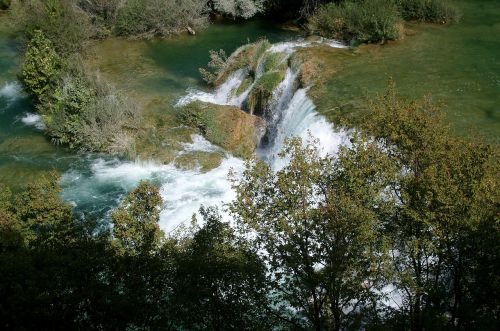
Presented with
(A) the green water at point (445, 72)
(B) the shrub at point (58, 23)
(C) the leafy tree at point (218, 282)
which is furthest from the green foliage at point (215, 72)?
(C) the leafy tree at point (218, 282)

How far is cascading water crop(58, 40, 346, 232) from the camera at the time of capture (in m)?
25.2

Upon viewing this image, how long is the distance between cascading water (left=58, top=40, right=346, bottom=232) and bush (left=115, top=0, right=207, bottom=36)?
1551 centimetres

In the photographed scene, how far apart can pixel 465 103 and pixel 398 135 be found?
1277cm

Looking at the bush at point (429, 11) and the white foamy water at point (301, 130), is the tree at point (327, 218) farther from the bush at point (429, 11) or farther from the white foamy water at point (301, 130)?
the bush at point (429, 11)

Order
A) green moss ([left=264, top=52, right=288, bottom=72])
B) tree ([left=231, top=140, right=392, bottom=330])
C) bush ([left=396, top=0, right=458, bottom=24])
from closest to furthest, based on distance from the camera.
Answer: tree ([left=231, top=140, right=392, bottom=330]) < green moss ([left=264, top=52, right=288, bottom=72]) < bush ([left=396, top=0, right=458, bottom=24])

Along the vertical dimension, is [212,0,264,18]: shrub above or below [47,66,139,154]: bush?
above

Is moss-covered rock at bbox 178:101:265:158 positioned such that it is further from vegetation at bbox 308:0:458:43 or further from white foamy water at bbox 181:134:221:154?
vegetation at bbox 308:0:458:43

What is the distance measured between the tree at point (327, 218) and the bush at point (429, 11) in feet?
88.4

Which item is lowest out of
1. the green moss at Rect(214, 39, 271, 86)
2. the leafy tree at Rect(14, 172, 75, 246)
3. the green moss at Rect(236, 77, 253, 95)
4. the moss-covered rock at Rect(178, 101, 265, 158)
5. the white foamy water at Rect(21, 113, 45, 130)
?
the white foamy water at Rect(21, 113, 45, 130)

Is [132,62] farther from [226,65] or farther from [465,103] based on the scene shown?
[465,103]

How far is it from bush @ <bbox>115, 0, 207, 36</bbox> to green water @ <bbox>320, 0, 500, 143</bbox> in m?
16.4

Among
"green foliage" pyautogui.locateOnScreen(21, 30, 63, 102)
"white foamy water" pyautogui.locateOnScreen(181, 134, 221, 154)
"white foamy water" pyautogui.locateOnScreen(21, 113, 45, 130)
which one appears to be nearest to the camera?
"white foamy water" pyautogui.locateOnScreen(181, 134, 221, 154)

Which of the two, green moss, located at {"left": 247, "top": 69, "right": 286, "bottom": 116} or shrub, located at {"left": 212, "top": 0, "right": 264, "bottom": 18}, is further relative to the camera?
shrub, located at {"left": 212, "top": 0, "right": 264, "bottom": 18}

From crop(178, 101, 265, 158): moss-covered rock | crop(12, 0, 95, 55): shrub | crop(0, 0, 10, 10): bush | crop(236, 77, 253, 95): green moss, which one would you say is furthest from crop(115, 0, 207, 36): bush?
crop(178, 101, 265, 158): moss-covered rock
